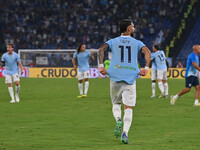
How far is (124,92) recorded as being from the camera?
912 centimetres

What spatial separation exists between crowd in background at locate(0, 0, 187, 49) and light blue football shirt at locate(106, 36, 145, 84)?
3879 centimetres

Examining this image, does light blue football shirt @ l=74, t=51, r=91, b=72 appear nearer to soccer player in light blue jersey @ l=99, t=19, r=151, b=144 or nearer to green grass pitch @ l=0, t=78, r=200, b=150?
green grass pitch @ l=0, t=78, r=200, b=150

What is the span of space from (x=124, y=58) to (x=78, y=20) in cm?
4403

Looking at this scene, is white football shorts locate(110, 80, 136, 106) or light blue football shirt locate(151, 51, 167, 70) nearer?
white football shorts locate(110, 80, 136, 106)

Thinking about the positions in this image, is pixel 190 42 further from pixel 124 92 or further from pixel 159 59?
pixel 124 92

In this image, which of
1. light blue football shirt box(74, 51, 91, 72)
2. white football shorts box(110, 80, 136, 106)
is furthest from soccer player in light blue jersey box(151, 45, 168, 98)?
white football shorts box(110, 80, 136, 106)

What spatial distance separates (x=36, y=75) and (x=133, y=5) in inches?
544

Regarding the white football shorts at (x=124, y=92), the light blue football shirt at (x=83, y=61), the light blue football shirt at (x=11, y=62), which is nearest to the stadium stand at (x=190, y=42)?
the light blue football shirt at (x=83, y=61)

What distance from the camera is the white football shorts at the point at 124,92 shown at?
907cm

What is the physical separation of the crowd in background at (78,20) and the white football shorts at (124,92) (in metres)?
38.8

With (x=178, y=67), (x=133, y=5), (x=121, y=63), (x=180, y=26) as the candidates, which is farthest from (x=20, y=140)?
(x=133, y=5)

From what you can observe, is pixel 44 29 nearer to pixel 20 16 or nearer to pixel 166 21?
pixel 20 16

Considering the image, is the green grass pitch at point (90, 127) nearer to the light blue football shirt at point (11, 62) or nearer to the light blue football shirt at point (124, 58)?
the light blue football shirt at point (124, 58)

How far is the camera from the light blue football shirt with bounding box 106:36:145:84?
9.09 m
